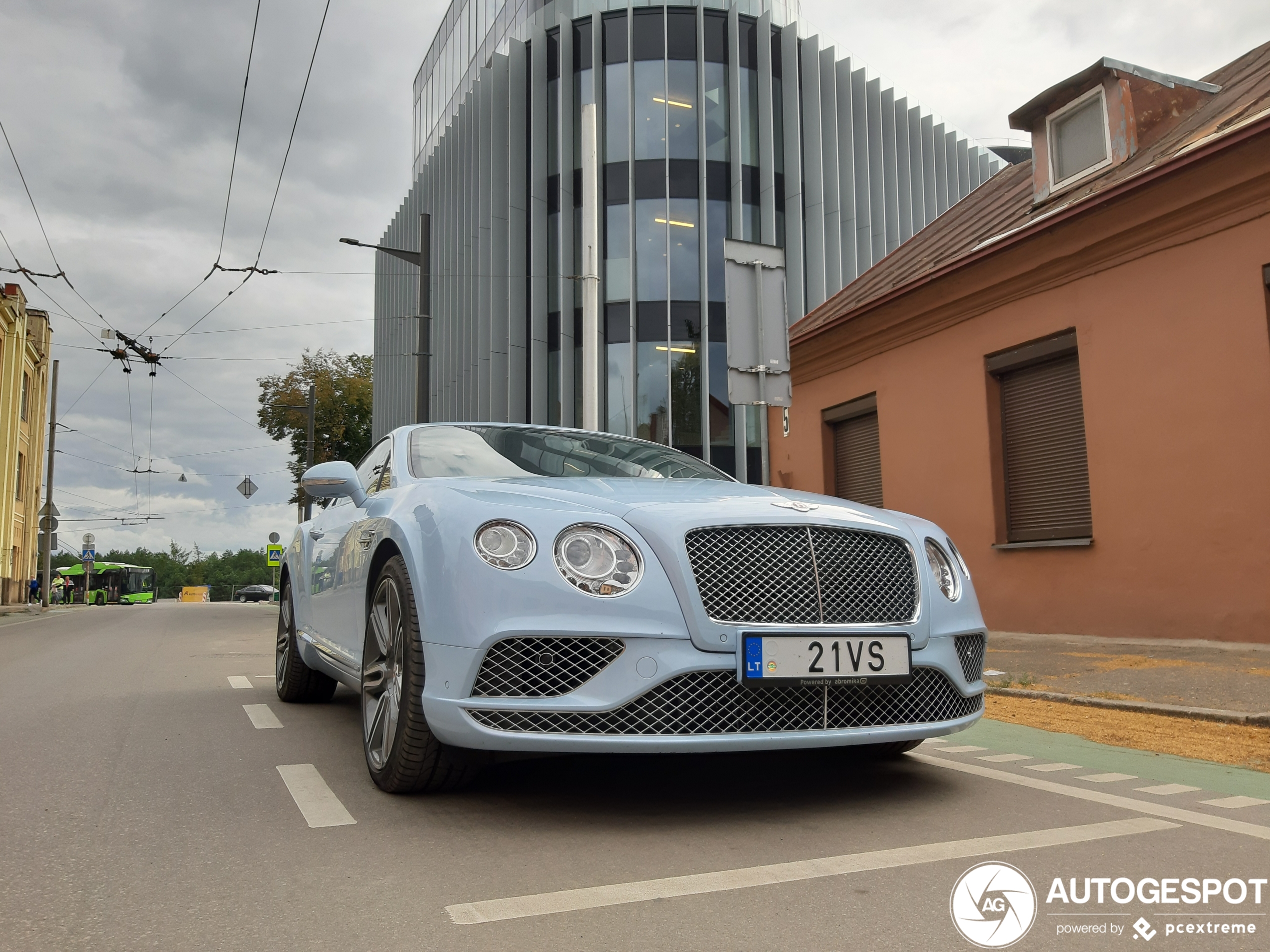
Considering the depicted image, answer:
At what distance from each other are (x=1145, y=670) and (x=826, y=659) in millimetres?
4926

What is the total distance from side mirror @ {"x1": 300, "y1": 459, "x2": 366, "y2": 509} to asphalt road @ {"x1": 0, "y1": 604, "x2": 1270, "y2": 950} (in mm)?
A: 1115

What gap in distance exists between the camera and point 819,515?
3521 millimetres

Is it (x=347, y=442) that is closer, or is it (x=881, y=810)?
(x=881, y=810)

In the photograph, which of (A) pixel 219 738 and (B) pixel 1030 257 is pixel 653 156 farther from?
(A) pixel 219 738

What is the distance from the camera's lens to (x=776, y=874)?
2.68 m

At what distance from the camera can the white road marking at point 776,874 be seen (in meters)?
2.44

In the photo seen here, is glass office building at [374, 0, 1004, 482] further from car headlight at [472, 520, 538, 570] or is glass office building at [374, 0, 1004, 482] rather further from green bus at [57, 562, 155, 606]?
green bus at [57, 562, 155, 606]

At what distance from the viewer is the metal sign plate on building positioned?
26.5 ft

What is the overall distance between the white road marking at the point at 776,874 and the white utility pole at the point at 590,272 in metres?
10.0

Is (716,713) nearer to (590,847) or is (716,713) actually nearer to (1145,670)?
(590,847)

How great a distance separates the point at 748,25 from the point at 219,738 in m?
25.9

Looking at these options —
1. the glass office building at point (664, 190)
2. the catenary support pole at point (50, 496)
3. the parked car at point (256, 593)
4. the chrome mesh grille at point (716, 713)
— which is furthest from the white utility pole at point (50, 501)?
the parked car at point (256, 593)

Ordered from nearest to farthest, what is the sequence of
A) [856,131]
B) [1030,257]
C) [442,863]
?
[442,863]
[1030,257]
[856,131]

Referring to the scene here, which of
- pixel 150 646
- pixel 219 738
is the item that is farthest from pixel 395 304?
pixel 219 738
